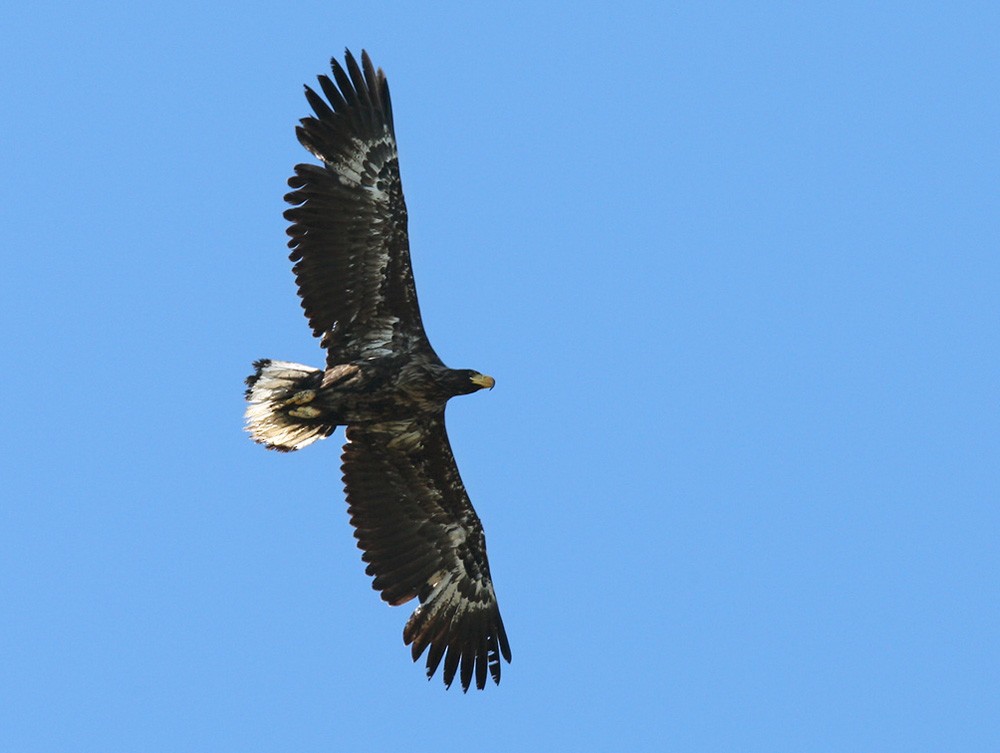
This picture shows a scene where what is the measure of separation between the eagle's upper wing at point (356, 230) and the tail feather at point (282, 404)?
33cm

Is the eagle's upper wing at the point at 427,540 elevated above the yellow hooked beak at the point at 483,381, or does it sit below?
below

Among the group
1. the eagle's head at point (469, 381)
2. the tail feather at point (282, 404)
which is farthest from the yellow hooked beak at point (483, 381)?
the tail feather at point (282, 404)

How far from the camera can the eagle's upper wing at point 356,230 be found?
14180mm

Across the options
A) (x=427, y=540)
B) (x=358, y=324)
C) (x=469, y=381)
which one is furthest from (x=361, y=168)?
(x=427, y=540)

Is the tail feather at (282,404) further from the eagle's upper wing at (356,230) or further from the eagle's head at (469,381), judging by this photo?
the eagle's head at (469,381)

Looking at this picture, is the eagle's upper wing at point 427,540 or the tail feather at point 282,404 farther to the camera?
the eagle's upper wing at point 427,540

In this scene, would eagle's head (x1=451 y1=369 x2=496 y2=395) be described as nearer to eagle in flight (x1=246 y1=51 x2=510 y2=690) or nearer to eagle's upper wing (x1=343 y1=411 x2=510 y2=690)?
eagle in flight (x1=246 y1=51 x2=510 y2=690)

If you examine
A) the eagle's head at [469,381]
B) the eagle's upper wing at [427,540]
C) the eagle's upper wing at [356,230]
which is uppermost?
the eagle's upper wing at [356,230]

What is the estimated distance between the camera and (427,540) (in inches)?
595

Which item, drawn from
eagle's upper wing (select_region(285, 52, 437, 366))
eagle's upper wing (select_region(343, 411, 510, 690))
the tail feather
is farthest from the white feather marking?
eagle's upper wing (select_region(343, 411, 510, 690))

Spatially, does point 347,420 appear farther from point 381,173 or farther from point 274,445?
point 381,173

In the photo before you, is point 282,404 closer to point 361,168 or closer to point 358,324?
point 358,324

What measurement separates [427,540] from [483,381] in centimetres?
184

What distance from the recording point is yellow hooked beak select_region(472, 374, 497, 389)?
46.2 ft
